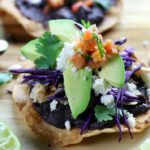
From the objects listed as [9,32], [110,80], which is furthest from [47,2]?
[110,80]

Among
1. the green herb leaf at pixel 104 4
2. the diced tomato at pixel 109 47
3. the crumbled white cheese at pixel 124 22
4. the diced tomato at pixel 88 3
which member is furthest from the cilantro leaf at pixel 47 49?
the crumbled white cheese at pixel 124 22

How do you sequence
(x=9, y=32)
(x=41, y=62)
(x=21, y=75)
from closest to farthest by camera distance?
(x=41, y=62) → (x=21, y=75) → (x=9, y=32)

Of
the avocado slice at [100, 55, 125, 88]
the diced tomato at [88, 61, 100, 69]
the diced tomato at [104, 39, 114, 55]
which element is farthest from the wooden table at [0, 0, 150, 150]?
the diced tomato at [104, 39, 114, 55]

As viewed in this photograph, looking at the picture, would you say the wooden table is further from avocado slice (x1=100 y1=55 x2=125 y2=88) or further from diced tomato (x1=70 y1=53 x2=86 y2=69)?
diced tomato (x1=70 y1=53 x2=86 y2=69)

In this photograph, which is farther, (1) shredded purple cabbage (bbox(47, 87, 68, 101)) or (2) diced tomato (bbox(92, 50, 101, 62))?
(1) shredded purple cabbage (bbox(47, 87, 68, 101))

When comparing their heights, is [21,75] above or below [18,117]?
above

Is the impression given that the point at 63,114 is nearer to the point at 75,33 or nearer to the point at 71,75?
the point at 71,75
